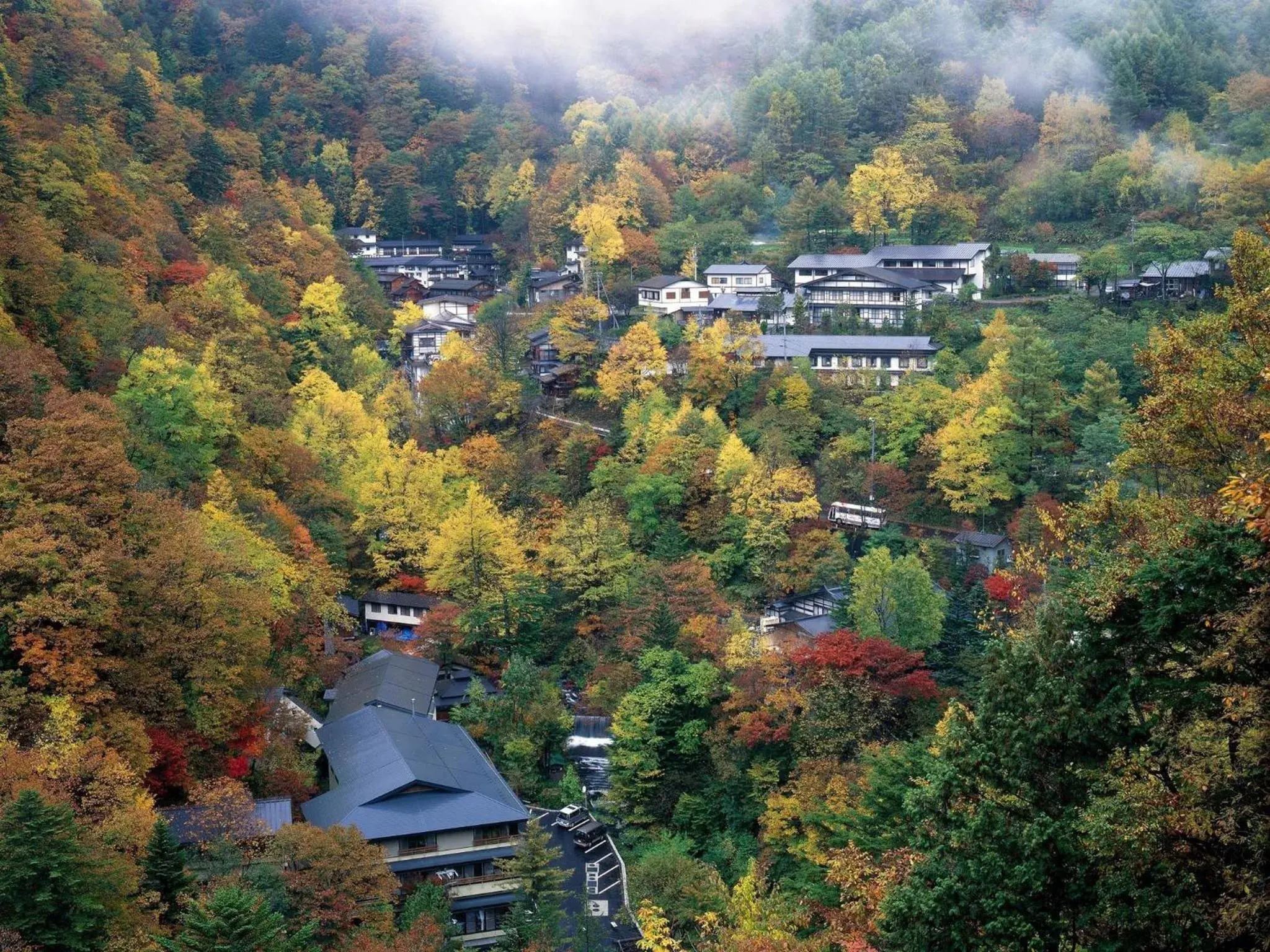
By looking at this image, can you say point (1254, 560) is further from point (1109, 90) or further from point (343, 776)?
point (1109, 90)

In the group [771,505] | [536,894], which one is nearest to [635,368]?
[771,505]

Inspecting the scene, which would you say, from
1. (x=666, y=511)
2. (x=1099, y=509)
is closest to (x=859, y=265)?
(x=666, y=511)

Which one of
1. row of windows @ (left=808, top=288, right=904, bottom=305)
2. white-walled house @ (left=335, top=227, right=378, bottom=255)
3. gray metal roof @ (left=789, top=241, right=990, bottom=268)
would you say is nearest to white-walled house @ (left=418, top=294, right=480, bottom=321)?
white-walled house @ (left=335, top=227, right=378, bottom=255)

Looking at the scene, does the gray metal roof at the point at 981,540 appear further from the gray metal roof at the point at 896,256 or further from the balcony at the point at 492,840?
the gray metal roof at the point at 896,256

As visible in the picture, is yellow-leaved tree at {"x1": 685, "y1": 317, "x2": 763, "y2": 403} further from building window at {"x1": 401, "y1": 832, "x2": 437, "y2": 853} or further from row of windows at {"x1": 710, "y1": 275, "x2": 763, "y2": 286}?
building window at {"x1": 401, "y1": 832, "x2": 437, "y2": 853}

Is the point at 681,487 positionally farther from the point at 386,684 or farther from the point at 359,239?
the point at 359,239
